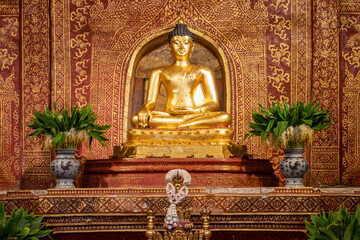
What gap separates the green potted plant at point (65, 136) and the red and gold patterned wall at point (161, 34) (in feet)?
5.49

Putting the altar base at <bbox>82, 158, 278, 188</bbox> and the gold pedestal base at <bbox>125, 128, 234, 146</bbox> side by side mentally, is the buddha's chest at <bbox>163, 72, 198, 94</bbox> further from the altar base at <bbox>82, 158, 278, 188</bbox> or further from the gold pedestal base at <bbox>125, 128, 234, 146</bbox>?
the altar base at <bbox>82, 158, 278, 188</bbox>

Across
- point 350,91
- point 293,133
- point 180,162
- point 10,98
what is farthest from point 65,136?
→ point 350,91

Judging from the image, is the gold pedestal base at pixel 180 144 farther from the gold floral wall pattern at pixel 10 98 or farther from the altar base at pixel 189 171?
the gold floral wall pattern at pixel 10 98

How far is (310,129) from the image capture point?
620 cm

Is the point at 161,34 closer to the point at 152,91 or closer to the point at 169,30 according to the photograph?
the point at 169,30

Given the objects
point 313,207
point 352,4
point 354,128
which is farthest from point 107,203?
point 352,4

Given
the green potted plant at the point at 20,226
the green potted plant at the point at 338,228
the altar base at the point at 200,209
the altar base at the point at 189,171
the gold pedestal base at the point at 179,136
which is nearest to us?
the green potted plant at the point at 338,228

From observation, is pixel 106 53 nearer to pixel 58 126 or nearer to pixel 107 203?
pixel 58 126

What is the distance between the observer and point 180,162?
683 cm

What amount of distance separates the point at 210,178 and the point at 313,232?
1.77 meters

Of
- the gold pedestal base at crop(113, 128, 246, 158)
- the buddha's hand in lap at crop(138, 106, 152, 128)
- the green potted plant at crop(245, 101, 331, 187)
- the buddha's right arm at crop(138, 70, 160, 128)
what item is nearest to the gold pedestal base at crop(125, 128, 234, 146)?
the gold pedestal base at crop(113, 128, 246, 158)

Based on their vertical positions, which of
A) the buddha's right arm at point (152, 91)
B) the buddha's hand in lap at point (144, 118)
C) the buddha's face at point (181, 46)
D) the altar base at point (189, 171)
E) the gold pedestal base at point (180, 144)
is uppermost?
the buddha's face at point (181, 46)

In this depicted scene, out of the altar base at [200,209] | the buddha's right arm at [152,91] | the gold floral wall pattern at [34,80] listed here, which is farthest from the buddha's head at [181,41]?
the altar base at [200,209]

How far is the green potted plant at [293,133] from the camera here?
19.9 ft
